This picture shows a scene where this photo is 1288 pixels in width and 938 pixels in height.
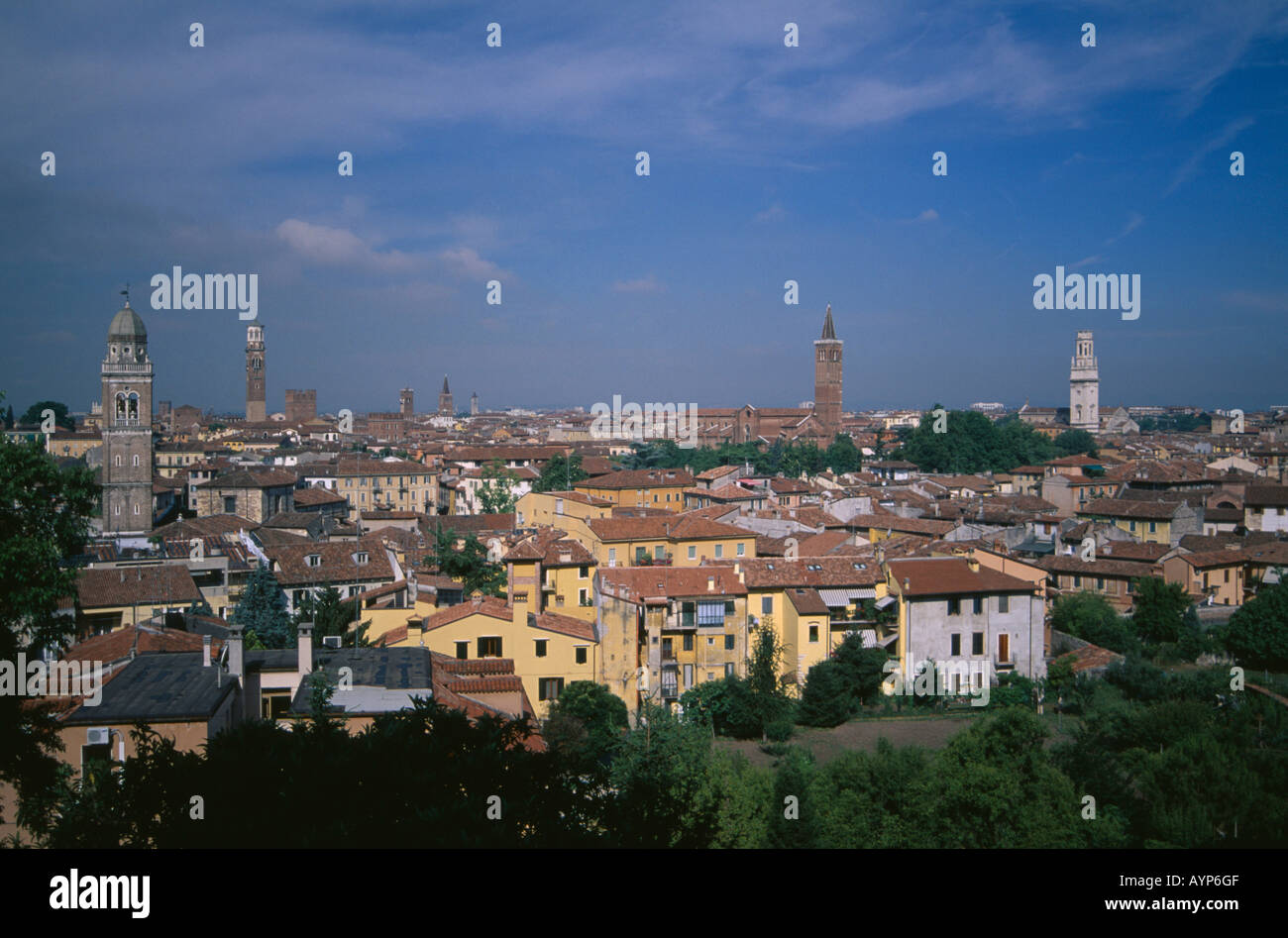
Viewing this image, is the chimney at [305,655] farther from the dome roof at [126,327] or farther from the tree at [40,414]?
the tree at [40,414]

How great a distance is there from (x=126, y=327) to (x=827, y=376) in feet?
191

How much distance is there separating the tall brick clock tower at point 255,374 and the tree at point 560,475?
37.2m

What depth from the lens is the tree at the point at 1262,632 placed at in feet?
56.9

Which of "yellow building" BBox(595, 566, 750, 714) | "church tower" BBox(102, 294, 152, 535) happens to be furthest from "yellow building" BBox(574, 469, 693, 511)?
"yellow building" BBox(595, 566, 750, 714)

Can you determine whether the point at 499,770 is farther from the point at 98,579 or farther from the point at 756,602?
the point at 98,579

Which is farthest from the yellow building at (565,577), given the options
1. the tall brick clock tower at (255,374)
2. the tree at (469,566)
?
the tall brick clock tower at (255,374)

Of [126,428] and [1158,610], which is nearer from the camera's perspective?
[1158,610]

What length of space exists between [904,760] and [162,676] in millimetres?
7028

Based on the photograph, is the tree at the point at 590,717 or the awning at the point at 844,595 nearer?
the tree at the point at 590,717

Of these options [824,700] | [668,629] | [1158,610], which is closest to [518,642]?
[668,629]

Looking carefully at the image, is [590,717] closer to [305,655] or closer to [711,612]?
[711,612]

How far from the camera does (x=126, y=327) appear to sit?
27.9 meters

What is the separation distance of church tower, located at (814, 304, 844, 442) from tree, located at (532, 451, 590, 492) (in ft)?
135
